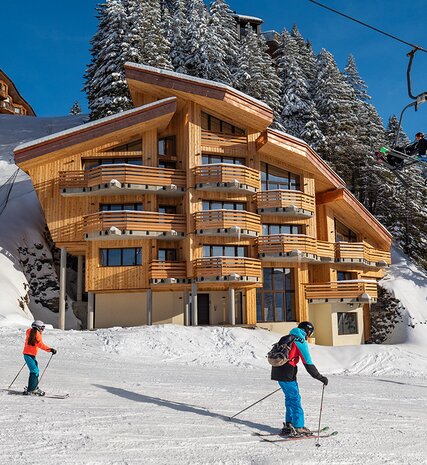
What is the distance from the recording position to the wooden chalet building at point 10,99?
6912 cm

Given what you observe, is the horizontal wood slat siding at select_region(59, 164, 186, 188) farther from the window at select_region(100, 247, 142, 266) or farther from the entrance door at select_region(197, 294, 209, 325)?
the entrance door at select_region(197, 294, 209, 325)

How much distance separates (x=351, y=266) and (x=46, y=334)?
68.6 feet

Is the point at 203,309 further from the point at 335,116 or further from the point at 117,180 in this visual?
the point at 335,116

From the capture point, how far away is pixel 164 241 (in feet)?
94.8

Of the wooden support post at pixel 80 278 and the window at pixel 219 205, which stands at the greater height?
the window at pixel 219 205

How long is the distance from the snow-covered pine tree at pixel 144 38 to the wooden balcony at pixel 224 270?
63.6 ft

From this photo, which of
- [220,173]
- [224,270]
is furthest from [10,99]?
[224,270]

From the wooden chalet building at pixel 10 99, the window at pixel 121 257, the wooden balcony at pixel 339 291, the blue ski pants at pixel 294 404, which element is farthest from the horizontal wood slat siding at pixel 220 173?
the wooden chalet building at pixel 10 99

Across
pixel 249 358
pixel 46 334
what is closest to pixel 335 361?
pixel 249 358

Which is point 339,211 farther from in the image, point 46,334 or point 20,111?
point 20,111

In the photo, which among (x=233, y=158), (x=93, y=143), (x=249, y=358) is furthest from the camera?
(x=233, y=158)

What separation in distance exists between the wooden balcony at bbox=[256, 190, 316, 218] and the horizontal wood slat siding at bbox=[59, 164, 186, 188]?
5453mm

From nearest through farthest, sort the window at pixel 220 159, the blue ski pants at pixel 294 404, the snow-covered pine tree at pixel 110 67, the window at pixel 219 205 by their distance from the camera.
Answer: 1. the blue ski pants at pixel 294 404
2. the window at pixel 219 205
3. the window at pixel 220 159
4. the snow-covered pine tree at pixel 110 67

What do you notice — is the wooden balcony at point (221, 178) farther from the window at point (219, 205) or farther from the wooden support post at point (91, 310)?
the wooden support post at point (91, 310)
